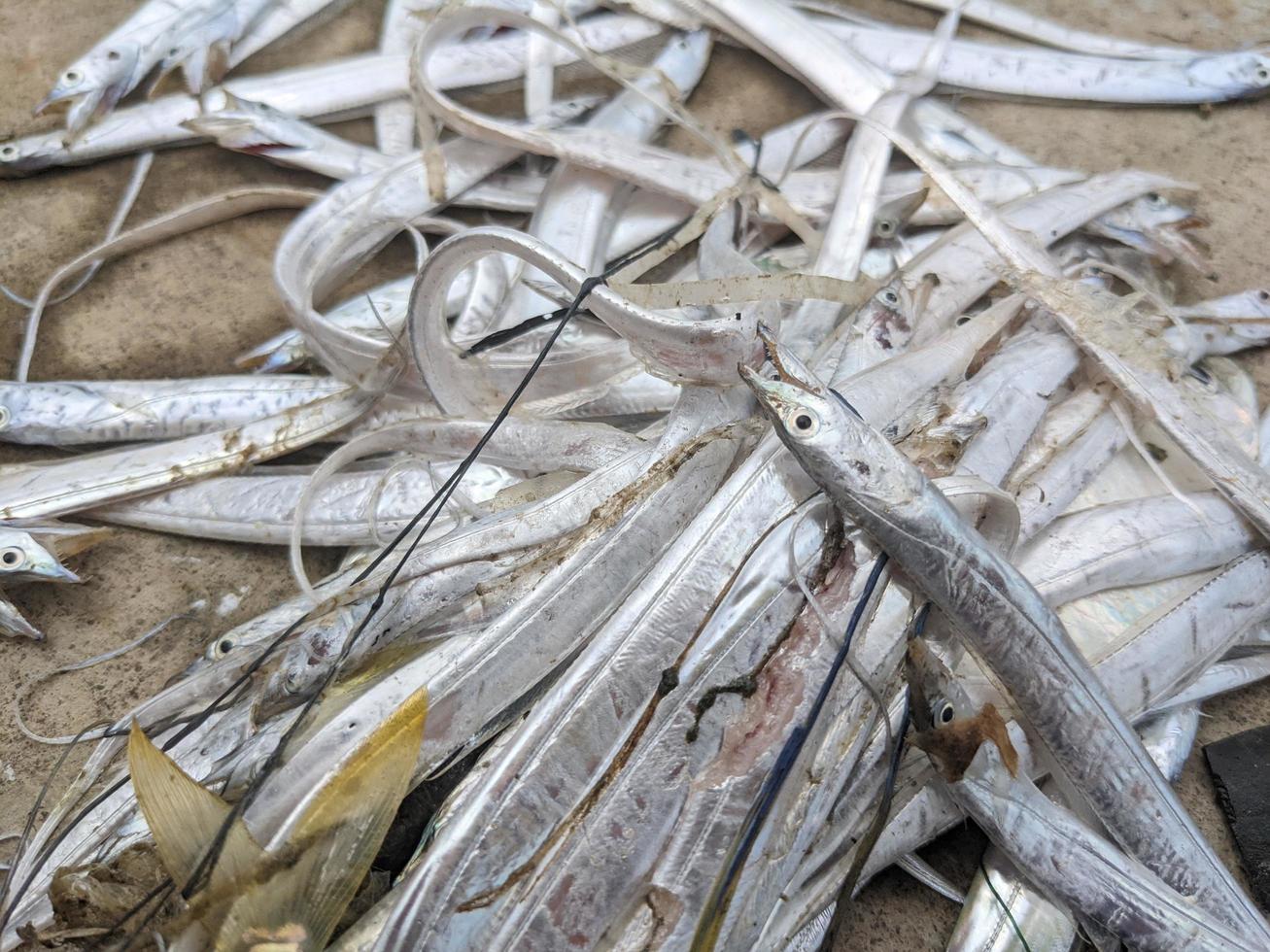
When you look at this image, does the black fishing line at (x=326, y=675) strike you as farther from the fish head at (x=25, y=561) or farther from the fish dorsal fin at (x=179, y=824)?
the fish head at (x=25, y=561)

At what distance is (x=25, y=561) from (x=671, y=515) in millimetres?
1836

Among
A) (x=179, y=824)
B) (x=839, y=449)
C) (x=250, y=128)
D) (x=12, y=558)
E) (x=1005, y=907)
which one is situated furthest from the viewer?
(x=250, y=128)

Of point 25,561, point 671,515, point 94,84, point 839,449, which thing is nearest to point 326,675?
point 671,515

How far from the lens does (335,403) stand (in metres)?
2.76

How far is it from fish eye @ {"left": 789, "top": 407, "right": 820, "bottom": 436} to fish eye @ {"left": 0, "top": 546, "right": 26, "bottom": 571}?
7.03 feet

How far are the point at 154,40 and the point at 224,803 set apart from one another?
11.2 ft

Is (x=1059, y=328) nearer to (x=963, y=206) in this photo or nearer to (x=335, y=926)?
(x=963, y=206)

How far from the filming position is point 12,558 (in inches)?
98.2

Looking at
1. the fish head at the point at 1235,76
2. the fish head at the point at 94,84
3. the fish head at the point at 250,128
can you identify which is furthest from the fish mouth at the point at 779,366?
the fish head at the point at 94,84

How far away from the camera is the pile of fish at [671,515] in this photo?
1713mm

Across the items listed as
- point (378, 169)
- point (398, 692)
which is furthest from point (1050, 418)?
point (378, 169)

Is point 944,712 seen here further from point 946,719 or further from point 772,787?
point 772,787

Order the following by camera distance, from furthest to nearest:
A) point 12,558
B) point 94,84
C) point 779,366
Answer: point 94,84 < point 12,558 < point 779,366

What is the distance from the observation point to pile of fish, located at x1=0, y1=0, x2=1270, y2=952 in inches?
67.4
